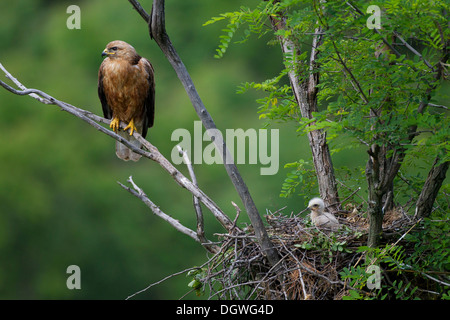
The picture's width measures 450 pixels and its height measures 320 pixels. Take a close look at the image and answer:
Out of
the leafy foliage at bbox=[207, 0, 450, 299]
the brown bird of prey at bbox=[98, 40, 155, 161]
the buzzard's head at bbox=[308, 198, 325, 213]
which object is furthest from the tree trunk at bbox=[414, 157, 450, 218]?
the brown bird of prey at bbox=[98, 40, 155, 161]

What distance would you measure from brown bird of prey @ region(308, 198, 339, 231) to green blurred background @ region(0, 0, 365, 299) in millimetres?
7422

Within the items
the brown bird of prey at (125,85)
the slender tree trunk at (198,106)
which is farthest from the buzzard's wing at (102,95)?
the slender tree trunk at (198,106)

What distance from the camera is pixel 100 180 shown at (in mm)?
13602

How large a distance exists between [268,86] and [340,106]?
0.91m

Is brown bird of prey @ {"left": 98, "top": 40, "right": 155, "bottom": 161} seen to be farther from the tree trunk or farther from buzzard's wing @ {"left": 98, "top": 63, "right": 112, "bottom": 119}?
the tree trunk

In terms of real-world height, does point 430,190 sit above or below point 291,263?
above

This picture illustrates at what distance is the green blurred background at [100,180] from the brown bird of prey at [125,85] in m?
6.39

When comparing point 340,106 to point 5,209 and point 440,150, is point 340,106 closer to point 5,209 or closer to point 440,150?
point 440,150

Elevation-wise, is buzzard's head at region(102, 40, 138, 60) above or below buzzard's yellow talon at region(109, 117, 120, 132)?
above

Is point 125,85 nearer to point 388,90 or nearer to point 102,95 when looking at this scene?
point 102,95

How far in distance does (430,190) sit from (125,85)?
2.65 meters

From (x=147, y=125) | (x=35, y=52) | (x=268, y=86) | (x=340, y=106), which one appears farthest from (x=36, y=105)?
(x=340, y=106)

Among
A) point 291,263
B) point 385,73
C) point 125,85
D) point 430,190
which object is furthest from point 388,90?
point 125,85

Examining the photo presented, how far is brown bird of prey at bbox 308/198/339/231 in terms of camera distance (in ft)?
12.6
